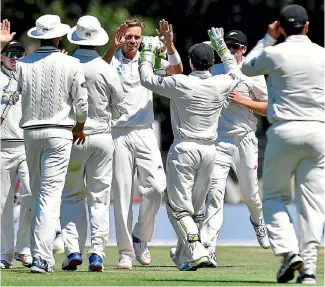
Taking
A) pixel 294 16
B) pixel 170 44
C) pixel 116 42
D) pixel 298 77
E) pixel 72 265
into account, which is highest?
pixel 294 16

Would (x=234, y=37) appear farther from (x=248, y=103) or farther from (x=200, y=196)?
(x=200, y=196)

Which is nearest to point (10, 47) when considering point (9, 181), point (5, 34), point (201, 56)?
point (5, 34)

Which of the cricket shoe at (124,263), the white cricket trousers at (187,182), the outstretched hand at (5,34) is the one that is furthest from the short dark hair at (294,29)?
the outstretched hand at (5,34)

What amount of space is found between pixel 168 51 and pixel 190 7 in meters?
27.2

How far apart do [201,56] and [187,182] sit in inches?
48.7

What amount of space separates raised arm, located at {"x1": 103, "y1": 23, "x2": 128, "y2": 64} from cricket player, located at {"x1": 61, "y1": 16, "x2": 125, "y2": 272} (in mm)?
377

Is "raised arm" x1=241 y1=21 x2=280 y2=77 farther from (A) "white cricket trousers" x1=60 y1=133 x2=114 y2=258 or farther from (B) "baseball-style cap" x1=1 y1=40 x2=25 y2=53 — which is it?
(B) "baseball-style cap" x1=1 y1=40 x2=25 y2=53

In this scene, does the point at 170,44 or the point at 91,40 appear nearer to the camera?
the point at 91,40

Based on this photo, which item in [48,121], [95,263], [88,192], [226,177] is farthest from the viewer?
[226,177]

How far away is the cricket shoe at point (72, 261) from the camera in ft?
43.7

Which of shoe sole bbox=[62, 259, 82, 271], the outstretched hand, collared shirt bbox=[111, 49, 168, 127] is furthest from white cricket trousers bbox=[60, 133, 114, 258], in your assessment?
the outstretched hand

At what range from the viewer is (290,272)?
11.2m

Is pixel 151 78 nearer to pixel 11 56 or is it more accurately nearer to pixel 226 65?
pixel 226 65

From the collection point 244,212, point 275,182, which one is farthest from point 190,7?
point 275,182
